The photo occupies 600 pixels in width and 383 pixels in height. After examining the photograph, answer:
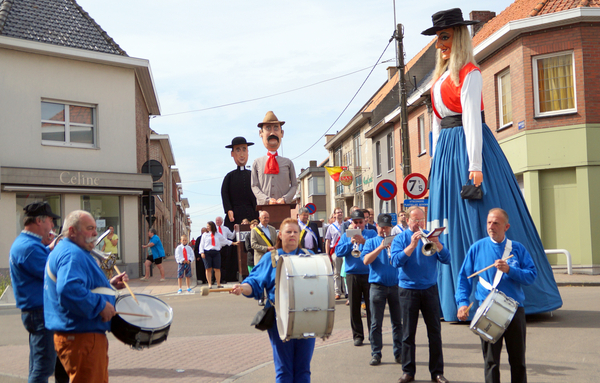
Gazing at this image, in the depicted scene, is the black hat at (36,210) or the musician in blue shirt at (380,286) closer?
the black hat at (36,210)

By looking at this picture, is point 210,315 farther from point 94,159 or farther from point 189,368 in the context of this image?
point 94,159

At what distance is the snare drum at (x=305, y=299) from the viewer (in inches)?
184

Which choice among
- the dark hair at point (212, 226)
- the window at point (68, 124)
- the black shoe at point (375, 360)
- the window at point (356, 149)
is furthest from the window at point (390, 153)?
the black shoe at point (375, 360)

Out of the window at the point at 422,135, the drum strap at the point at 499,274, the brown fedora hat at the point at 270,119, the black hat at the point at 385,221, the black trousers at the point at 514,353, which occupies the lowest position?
the black trousers at the point at 514,353

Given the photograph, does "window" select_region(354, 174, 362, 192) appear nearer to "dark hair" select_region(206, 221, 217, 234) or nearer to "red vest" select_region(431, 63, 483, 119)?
"dark hair" select_region(206, 221, 217, 234)

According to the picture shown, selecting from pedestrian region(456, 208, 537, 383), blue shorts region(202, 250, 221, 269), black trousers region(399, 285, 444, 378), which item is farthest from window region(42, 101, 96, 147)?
pedestrian region(456, 208, 537, 383)

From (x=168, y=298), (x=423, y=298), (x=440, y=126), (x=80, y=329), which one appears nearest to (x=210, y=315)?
(x=168, y=298)

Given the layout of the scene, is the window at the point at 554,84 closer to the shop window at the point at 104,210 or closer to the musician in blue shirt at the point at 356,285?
the musician in blue shirt at the point at 356,285

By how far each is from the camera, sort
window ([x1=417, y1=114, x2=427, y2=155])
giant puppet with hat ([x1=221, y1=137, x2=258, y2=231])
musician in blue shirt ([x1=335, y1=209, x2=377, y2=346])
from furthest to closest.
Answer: window ([x1=417, y1=114, x2=427, y2=155]), giant puppet with hat ([x1=221, y1=137, x2=258, y2=231]), musician in blue shirt ([x1=335, y1=209, x2=377, y2=346])

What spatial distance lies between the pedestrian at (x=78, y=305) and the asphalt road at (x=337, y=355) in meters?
2.62

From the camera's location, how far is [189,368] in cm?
754

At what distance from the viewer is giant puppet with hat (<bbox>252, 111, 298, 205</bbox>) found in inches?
524

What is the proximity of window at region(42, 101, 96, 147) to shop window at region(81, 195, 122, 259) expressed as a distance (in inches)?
70.9

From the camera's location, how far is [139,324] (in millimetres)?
4766
